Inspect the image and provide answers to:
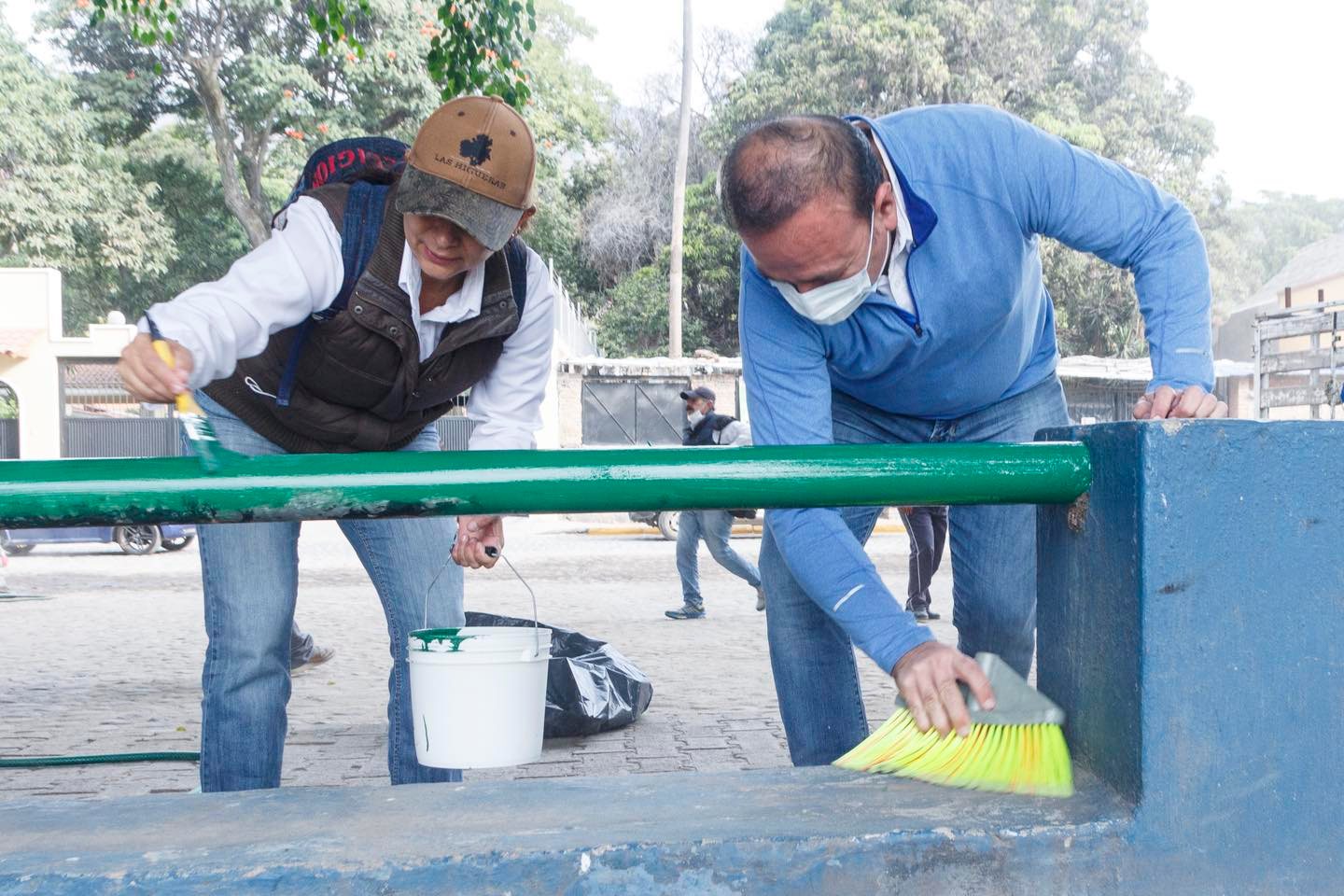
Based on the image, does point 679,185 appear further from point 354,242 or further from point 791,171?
point 791,171

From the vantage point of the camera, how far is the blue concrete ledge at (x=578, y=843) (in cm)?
129

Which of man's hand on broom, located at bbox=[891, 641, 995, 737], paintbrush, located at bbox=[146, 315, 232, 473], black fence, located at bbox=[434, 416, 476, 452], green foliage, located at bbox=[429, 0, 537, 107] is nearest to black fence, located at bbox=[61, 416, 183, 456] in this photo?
black fence, located at bbox=[434, 416, 476, 452]

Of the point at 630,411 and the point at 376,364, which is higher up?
the point at 630,411

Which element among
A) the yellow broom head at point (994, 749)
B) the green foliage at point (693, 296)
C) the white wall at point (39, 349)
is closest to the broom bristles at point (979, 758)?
the yellow broom head at point (994, 749)

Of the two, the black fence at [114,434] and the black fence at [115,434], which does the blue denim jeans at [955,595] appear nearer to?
the black fence at [114,434]

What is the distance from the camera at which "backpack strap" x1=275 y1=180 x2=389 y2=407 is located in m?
2.59

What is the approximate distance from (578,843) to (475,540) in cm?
159

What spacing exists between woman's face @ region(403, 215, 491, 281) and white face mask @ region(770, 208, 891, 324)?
2.16 ft

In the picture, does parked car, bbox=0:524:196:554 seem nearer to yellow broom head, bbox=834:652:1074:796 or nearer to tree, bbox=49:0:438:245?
tree, bbox=49:0:438:245

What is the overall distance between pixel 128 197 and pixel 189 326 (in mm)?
29452

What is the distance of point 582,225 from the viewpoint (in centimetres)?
3519

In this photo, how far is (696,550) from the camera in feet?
27.5

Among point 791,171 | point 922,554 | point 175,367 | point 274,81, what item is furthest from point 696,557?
point 274,81

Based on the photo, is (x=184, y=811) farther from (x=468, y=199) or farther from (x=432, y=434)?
(x=432, y=434)
